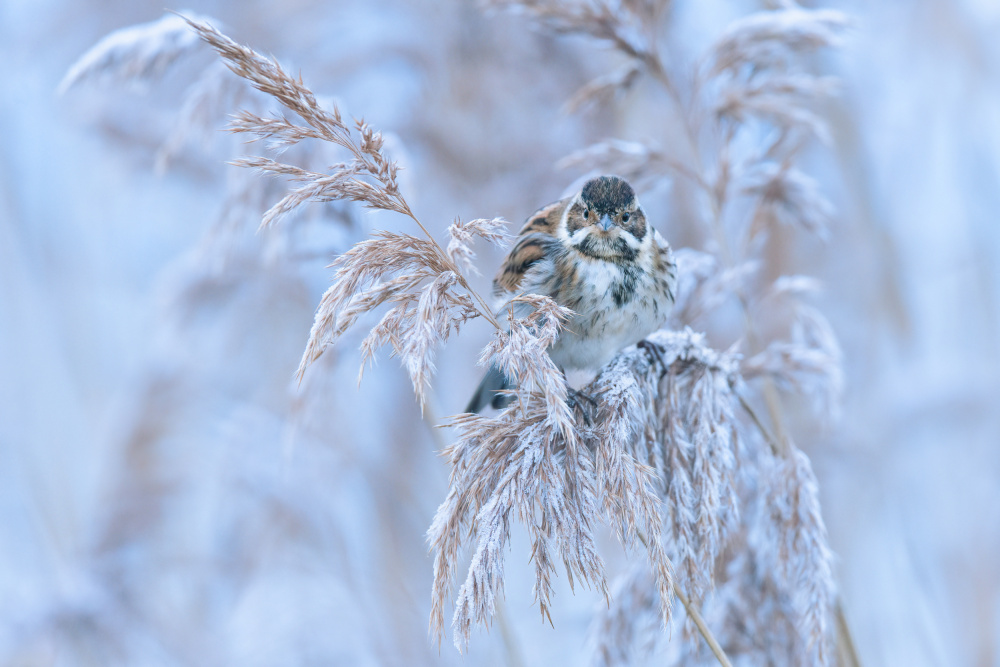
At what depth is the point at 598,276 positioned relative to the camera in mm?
2037

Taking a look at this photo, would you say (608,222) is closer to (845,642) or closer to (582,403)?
(582,403)

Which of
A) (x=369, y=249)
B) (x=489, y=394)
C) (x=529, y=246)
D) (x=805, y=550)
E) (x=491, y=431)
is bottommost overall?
(x=805, y=550)

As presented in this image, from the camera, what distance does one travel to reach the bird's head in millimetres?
2066

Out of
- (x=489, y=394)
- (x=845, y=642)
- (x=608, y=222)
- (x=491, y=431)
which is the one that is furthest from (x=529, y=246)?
(x=845, y=642)

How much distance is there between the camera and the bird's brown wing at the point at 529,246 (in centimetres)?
214

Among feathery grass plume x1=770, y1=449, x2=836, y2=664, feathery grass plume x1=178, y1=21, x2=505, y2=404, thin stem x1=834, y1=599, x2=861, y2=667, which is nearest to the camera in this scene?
feathery grass plume x1=178, y1=21, x2=505, y2=404

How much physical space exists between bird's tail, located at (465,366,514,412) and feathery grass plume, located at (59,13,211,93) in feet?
3.47

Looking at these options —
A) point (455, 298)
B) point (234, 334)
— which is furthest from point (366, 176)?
point (234, 334)

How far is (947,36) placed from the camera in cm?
301

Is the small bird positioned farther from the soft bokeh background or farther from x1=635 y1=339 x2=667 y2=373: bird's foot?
the soft bokeh background

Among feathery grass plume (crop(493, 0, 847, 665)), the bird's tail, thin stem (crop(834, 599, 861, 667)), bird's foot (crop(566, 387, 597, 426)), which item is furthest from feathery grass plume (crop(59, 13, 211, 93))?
thin stem (crop(834, 599, 861, 667))

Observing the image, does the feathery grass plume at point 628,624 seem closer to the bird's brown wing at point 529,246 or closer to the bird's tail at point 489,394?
the bird's tail at point 489,394

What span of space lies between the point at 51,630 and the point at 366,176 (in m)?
2.09

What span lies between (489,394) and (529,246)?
16.5 inches
